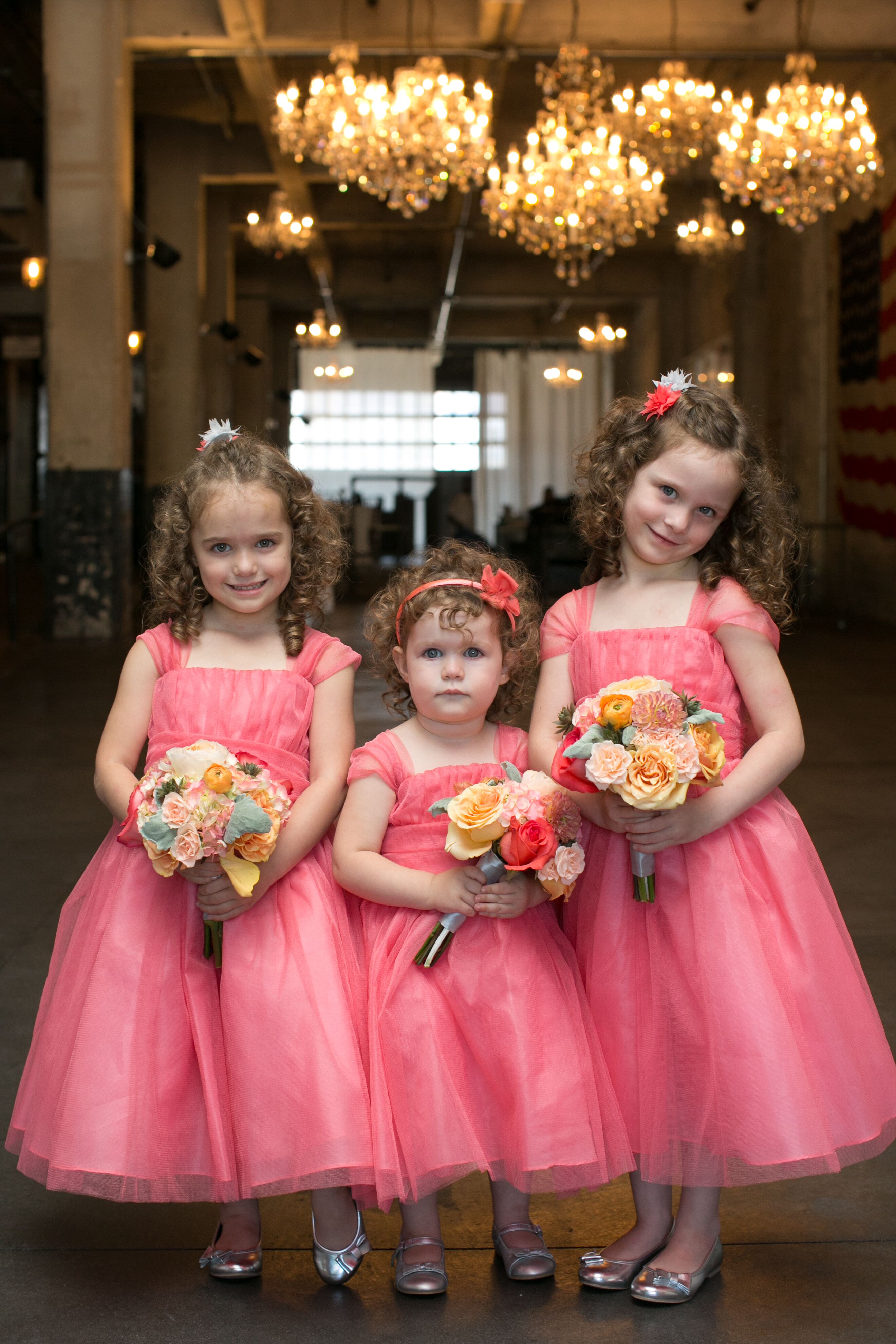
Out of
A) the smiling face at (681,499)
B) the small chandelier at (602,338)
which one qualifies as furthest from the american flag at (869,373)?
the smiling face at (681,499)

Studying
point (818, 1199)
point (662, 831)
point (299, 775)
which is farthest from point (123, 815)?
point (818, 1199)

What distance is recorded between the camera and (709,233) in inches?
487

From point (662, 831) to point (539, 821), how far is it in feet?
0.59

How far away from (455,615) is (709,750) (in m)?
0.44

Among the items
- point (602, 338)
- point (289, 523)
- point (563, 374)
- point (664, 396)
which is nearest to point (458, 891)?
point (289, 523)

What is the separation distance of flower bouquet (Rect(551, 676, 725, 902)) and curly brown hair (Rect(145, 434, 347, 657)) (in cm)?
57

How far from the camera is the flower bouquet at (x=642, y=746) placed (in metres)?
1.66

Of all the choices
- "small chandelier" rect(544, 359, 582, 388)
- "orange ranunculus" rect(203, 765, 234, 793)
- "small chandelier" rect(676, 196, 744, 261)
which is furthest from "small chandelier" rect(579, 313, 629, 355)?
"orange ranunculus" rect(203, 765, 234, 793)

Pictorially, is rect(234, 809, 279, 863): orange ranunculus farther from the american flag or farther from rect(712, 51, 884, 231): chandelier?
the american flag

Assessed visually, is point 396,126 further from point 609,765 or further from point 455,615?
point 609,765

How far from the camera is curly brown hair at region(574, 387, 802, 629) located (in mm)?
1966

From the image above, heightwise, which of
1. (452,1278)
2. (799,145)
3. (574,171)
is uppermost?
(574,171)

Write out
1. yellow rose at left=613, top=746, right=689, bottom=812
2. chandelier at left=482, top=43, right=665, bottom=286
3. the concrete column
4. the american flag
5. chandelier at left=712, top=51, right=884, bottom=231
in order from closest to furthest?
yellow rose at left=613, top=746, right=689, bottom=812, chandelier at left=712, top=51, right=884, bottom=231, chandelier at left=482, top=43, right=665, bottom=286, the concrete column, the american flag
